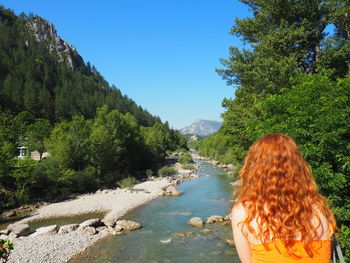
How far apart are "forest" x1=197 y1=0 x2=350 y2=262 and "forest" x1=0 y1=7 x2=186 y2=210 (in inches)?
809

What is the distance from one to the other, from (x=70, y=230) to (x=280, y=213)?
19.8 m

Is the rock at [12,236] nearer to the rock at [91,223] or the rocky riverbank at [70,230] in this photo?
the rocky riverbank at [70,230]

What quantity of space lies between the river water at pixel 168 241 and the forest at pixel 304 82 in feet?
21.2

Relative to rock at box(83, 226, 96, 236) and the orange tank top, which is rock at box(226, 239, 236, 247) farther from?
the orange tank top

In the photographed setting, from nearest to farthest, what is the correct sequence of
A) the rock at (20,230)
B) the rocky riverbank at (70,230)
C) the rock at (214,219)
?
the rocky riverbank at (70,230)
the rock at (20,230)
the rock at (214,219)

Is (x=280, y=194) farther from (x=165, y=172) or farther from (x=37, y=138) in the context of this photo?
(x=37, y=138)

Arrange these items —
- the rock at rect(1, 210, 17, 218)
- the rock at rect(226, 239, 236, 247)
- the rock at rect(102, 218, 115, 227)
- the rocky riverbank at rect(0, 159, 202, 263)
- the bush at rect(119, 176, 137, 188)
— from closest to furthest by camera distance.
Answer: the rocky riverbank at rect(0, 159, 202, 263)
the rock at rect(226, 239, 236, 247)
the rock at rect(102, 218, 115, 227)
the rock at rect(1, 210, 17, 218)
the bush at rect(119, 176, 137, 188)

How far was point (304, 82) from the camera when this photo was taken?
12.7 metres

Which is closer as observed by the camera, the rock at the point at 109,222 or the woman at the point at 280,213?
the woman at the point at 280,213

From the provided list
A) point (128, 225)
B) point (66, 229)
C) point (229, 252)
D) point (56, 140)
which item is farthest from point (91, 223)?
point (56, 140)

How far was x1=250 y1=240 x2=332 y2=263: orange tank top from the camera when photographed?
7.27 ft

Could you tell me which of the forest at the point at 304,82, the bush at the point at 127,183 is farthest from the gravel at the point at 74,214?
the forest at the point at 304,82

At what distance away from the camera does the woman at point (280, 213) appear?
7.34ft

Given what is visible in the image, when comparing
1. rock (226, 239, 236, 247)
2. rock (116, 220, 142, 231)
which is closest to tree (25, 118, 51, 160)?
rock (116, 220, 142, 231)
